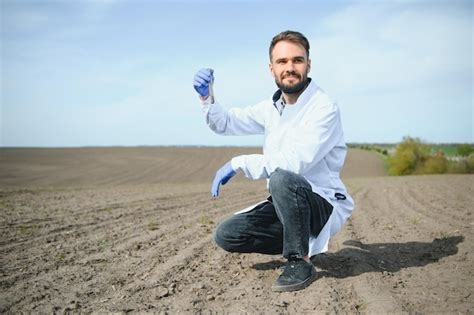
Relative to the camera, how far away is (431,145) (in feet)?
81.3

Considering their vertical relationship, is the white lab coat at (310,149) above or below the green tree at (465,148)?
above

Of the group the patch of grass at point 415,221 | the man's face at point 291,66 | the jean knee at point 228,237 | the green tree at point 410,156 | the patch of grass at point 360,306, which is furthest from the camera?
the green tree at point 410,156

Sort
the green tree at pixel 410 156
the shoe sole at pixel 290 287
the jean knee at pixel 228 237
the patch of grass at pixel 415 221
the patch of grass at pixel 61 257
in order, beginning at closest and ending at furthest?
the shoe sole at pixel 290 287 < the jean knee at pixel 228 237 < the patch of grass at pixel 61 257 < the patch of grass at pixel 415 221 < the green tree at pixel 410 156

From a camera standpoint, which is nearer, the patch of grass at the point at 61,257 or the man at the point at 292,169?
the man at the point at 292,169

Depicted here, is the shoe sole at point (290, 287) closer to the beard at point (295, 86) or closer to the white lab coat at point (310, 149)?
the white lab coat at point (310, 149)

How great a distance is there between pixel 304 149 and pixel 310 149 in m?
0.04

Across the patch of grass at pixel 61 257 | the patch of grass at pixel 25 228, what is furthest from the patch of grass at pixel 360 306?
the patch of grass at pixel 25 228

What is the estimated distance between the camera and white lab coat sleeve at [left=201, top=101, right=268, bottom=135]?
12.2 ft

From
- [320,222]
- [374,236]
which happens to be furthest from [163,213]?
[320,222]

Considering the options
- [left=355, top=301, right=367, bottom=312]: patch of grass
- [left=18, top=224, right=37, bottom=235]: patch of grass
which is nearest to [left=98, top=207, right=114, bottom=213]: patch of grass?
[left=18, top=224, right=37, bottom=235]: patch of grass

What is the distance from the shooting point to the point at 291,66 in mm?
3246

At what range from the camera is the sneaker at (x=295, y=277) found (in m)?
2.91

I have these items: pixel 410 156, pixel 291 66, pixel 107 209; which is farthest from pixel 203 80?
pixel 410 156

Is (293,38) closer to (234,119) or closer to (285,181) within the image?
(234,119)
